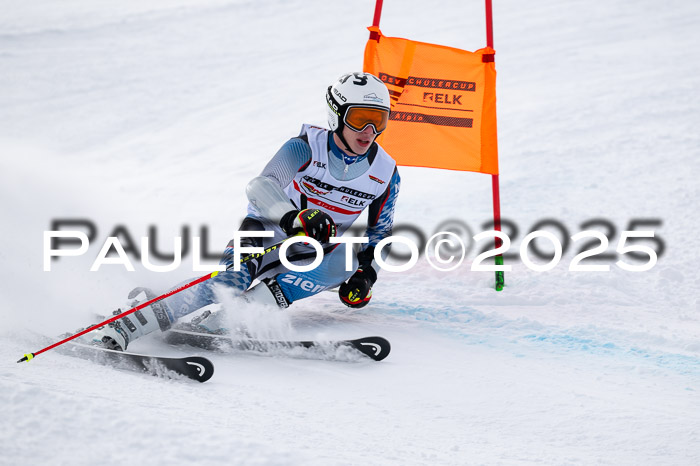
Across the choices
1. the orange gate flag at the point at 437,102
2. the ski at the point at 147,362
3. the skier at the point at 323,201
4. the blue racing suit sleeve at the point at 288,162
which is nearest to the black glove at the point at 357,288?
the skier at the point at 323,201

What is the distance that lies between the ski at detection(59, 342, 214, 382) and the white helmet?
1596 mm

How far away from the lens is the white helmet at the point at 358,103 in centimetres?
371

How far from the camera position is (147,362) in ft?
9.57

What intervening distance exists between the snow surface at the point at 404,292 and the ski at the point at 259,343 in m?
0.07

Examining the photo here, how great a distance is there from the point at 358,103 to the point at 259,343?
1401mm

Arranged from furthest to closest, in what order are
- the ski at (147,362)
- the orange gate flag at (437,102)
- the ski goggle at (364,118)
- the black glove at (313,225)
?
the orange gate flag at (437,102) → the ski goggle at (364,118) → the black glove at (313,225) → the ski at (147,362)

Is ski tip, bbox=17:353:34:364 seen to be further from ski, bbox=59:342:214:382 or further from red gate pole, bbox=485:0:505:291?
red gate pole, bbox=485:0:505:291

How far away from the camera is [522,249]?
19.0 feet

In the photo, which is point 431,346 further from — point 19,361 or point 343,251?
point 19,361

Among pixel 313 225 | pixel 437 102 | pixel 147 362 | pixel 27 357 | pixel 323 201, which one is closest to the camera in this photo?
pixel 27 357

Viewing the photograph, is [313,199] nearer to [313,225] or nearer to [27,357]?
[313,225]

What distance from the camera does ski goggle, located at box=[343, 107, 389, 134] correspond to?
3.71 metres

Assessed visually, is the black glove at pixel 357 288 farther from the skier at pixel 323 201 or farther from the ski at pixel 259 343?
the ski at pixel 259 343

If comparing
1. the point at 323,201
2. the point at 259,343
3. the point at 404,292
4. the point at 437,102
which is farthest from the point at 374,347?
the point at 437,102
